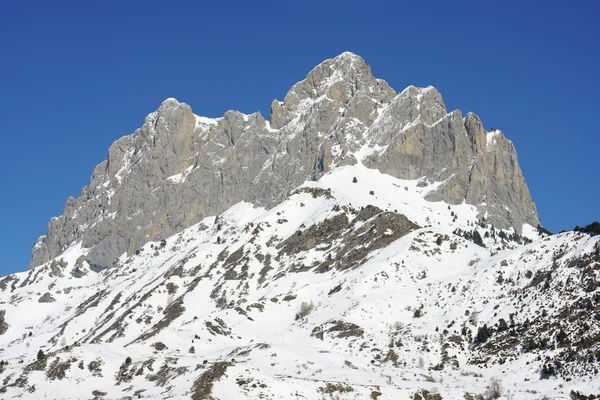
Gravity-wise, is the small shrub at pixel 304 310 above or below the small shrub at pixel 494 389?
above

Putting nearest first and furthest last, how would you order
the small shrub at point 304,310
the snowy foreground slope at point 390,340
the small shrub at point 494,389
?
1. the small shrub at point 494,389
2. the snowy foreground slope at point 390,340
3. the small shrub at point 304,310

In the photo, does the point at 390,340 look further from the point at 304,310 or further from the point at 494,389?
the point at 304,310

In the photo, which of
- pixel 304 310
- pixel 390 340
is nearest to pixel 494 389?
pixel 390 340

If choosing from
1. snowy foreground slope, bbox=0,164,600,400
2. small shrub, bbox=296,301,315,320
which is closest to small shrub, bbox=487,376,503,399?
snowy foreground slope, bbox=0,164,600,400

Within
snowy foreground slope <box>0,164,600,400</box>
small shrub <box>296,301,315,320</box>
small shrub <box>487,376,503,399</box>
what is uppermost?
small shrub <box>296,301,315,320</box>

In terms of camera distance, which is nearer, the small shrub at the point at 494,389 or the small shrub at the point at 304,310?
the small shrub at the point at 494,389

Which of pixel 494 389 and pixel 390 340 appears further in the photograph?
pixel 390 340

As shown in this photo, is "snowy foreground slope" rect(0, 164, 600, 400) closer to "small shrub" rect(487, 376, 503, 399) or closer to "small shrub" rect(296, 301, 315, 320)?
"small shrub" rect(296, 301, 315, 320)

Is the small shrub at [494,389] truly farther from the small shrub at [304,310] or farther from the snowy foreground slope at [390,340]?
the small shrub at [304,310]

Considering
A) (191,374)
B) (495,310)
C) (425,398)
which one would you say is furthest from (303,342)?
(425,398)

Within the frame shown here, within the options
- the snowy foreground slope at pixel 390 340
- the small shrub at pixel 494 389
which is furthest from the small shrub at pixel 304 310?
the small shrub at pixel 494 389

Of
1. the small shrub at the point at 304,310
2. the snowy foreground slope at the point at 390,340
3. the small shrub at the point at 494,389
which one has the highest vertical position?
the small shrub at the point at 304,310

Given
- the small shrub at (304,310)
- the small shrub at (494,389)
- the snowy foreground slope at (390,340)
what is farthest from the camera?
the small shrub at (304,310)

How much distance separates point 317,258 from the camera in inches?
7146
